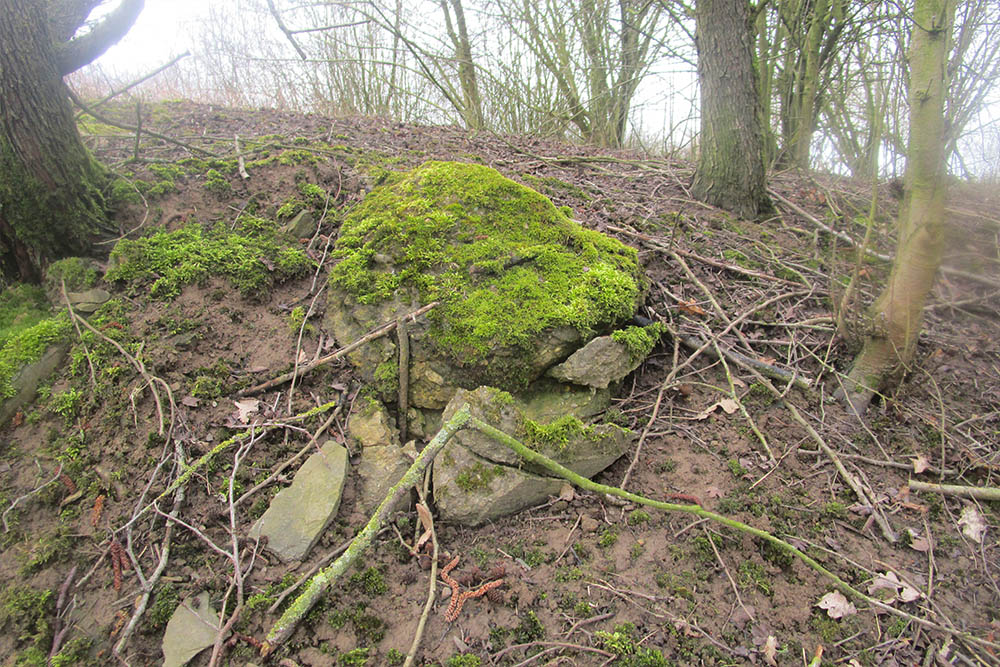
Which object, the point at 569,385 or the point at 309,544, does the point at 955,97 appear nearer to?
the point at 569,385

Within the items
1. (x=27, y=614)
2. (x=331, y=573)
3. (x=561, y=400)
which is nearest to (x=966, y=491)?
(x=561, y=400)

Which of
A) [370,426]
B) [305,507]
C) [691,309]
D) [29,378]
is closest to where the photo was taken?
[305,507]

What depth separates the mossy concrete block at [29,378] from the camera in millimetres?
2596

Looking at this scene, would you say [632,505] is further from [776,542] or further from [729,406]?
[729,406]

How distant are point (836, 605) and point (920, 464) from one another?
111cm

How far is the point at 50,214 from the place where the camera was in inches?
125

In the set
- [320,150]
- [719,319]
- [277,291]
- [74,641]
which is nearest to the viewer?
[74,641]

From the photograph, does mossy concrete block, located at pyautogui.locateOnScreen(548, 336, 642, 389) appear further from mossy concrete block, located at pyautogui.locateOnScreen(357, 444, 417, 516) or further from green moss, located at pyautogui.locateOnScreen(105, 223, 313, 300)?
green moss, located at pyautogui.locateOnScreen(105, 223, 313, 300)

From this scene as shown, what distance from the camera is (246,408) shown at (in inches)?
110

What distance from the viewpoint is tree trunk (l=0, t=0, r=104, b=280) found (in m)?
2.99

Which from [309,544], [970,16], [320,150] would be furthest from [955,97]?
[320,150]

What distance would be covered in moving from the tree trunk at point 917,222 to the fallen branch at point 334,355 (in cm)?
270

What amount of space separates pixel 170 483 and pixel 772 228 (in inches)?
209

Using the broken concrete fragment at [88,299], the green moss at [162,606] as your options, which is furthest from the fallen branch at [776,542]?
the broken concrete fragment at [88,299]
